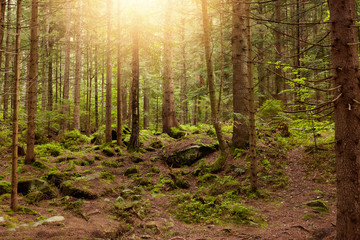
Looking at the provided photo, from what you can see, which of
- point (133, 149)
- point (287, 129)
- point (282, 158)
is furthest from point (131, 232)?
point (287, 129)

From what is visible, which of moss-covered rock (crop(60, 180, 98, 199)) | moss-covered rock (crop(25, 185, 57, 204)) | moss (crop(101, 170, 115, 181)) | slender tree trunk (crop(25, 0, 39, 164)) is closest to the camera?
moss-covered rock (crop(25, 185, 57, 204))

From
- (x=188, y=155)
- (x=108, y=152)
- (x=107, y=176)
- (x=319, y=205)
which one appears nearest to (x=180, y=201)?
(x=107, y=176)

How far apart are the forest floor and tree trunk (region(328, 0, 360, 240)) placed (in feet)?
4.27

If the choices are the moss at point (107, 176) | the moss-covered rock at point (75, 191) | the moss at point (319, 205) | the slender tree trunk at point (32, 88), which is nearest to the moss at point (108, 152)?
the moss at point (107, 176)

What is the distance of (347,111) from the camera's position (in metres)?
3.54

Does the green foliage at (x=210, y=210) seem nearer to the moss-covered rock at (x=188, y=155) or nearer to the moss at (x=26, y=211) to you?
the moss-covered rock at (x=188, y=155)

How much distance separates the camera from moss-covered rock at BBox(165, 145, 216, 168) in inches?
419

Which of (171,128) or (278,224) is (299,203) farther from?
(171,128)

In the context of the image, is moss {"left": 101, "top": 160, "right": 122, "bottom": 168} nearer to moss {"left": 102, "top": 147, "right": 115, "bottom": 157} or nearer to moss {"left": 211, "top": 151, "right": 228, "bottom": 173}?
moss {"left": 102, "top": 147, "right": 115, "bottom": 157}

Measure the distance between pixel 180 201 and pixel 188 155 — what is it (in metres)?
3.71

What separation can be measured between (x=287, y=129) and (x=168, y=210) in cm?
787

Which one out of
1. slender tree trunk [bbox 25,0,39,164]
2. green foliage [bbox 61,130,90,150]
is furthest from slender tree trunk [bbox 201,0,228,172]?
green foliage [bbox 61,130,90,150]

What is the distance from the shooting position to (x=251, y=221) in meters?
5.68

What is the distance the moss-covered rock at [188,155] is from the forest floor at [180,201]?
0.43 m
